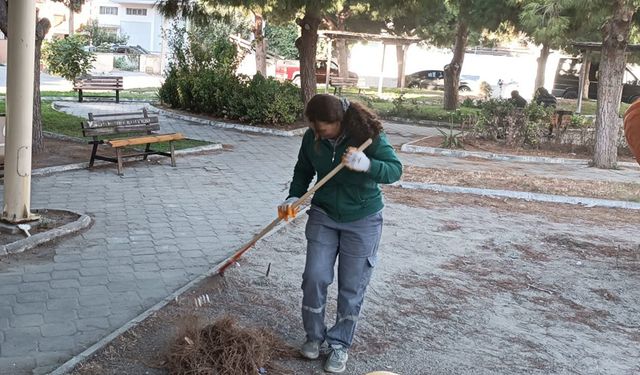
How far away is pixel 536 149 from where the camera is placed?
14.5 m

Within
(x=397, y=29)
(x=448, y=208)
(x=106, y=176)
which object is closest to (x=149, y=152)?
(x=106, y=176)

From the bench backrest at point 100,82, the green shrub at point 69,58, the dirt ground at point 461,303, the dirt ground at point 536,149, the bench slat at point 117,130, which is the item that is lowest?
the dirt ground at point 461,303

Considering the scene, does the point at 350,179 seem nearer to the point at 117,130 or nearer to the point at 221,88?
the point at 117,130

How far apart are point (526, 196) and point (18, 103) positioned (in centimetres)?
642

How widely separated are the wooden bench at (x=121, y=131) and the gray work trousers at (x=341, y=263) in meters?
5.75

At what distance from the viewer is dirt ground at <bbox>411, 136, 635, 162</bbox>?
1400 centimetres

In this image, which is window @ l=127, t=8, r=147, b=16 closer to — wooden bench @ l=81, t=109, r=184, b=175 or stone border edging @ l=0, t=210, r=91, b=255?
wooden bench @ l=81, t=109, r=184, b=175

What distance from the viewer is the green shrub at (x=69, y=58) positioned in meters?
19.8

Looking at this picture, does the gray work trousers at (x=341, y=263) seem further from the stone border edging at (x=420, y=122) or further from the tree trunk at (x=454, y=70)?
the tree trunk at (x=454, y=70)

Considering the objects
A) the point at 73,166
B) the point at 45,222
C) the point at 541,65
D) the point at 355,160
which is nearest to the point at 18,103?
the point at 45,222

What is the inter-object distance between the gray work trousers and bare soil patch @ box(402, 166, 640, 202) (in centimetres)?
637

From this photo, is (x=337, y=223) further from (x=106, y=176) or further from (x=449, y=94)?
(x=449, y=94)

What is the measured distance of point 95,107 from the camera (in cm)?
1716

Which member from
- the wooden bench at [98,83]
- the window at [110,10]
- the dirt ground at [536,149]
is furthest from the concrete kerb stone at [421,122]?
the window at [110,10]
